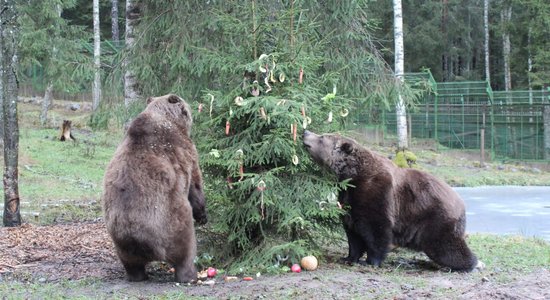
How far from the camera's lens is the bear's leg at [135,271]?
245 inches

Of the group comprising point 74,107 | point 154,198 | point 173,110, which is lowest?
point 154,198

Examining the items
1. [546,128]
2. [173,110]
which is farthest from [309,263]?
[546,128]

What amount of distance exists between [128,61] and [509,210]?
984 cm

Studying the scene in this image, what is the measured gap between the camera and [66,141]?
24.3 meters

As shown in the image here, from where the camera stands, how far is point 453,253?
23.7 feet

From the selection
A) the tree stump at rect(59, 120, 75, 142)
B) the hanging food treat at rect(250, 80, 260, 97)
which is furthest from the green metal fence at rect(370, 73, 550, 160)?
the hanging food treat at rect(250, 80, 260, 97)

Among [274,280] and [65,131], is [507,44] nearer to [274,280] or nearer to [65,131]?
[65,131]

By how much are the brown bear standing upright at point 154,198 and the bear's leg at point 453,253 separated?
280 cm

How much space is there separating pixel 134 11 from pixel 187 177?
5.63 m

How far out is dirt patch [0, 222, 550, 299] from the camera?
567 cm

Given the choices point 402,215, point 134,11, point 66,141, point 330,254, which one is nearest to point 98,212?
point 134,11

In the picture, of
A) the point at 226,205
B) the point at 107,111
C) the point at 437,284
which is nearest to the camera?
the point at 437,284

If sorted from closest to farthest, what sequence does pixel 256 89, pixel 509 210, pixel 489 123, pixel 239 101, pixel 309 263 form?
pixel 309 263 → pixel 239 101 → pixel 256 89 → pixel 509 210 → pixel 489 123

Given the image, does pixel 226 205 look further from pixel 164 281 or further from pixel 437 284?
pixel 437 284
